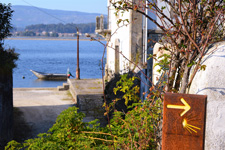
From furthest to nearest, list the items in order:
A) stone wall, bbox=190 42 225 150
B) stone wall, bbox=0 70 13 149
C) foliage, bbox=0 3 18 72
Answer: foliage, bbox=0 3 18 72 < stone wall, bbox=0 70 13 149 < stone wall, bbox=190 42 225 150

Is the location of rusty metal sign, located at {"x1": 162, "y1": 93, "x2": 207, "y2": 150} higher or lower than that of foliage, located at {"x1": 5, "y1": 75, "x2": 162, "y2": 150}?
higher

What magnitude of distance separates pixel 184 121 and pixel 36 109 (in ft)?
49.3

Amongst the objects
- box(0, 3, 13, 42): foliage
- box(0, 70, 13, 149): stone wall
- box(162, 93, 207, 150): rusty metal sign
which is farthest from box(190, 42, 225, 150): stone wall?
box(0, 3, 13, 42): foliage

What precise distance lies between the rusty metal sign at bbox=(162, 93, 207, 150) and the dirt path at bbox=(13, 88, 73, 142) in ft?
35.6

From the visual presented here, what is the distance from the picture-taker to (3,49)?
12.2 meters

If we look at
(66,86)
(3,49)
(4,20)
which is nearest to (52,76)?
(66,86)

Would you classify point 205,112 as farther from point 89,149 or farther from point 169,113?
point 89,149

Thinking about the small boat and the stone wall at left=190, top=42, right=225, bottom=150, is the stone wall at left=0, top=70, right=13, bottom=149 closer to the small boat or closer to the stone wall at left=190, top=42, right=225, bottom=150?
the stone wall at left=190, top=42, right=225, bottom=150

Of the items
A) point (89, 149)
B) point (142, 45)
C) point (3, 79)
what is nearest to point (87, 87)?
point (142, 45)

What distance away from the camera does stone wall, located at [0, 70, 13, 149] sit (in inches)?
454

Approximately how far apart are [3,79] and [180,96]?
10477 mm

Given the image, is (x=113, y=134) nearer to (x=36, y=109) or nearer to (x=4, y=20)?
(x=4, y=20)

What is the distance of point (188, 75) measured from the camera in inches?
136

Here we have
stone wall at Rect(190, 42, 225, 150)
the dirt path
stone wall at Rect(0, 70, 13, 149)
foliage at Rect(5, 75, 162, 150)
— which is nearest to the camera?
stone wall at Rect(190, 42, 225, 150)
